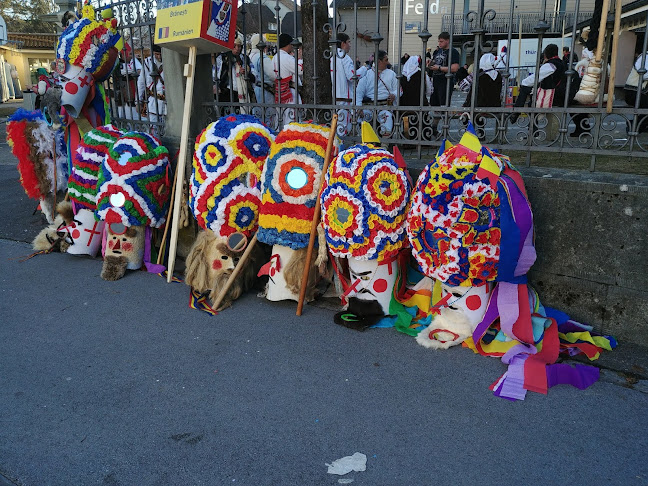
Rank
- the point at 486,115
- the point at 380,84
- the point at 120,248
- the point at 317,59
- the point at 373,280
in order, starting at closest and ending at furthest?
the point at 373,280
the point at 486,115
the point at 317,59
the point at 120,248
the point at 380,84

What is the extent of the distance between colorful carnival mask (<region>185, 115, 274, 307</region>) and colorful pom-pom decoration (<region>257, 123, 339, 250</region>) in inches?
9.8

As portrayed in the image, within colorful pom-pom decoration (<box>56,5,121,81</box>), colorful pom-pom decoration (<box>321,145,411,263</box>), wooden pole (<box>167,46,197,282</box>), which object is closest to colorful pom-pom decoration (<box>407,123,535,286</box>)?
colorful pom-pom decoration (<box>321,145,411,263</box>)

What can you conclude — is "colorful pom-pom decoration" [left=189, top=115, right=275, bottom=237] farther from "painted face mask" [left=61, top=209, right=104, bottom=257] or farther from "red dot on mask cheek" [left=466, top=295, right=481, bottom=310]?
"red dot on mask cheek" [left=466, top=295, right=481, bottom=310]

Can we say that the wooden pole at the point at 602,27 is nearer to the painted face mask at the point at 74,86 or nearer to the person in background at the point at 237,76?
the person in background at the point at 237,76

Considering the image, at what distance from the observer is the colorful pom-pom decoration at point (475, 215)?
9.68 ft

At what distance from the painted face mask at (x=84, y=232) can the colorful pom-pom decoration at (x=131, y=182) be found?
1.48 feet

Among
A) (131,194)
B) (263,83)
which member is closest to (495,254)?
(263,83)

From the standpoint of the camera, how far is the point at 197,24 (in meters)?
3.98

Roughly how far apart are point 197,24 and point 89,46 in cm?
164

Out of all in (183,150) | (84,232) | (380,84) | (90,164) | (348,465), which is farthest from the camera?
(380,84)

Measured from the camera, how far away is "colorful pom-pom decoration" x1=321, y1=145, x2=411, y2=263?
10.7 ft

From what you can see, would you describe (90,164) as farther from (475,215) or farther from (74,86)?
(475,215)

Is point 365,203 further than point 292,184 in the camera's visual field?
No

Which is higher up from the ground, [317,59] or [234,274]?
[317,59]
